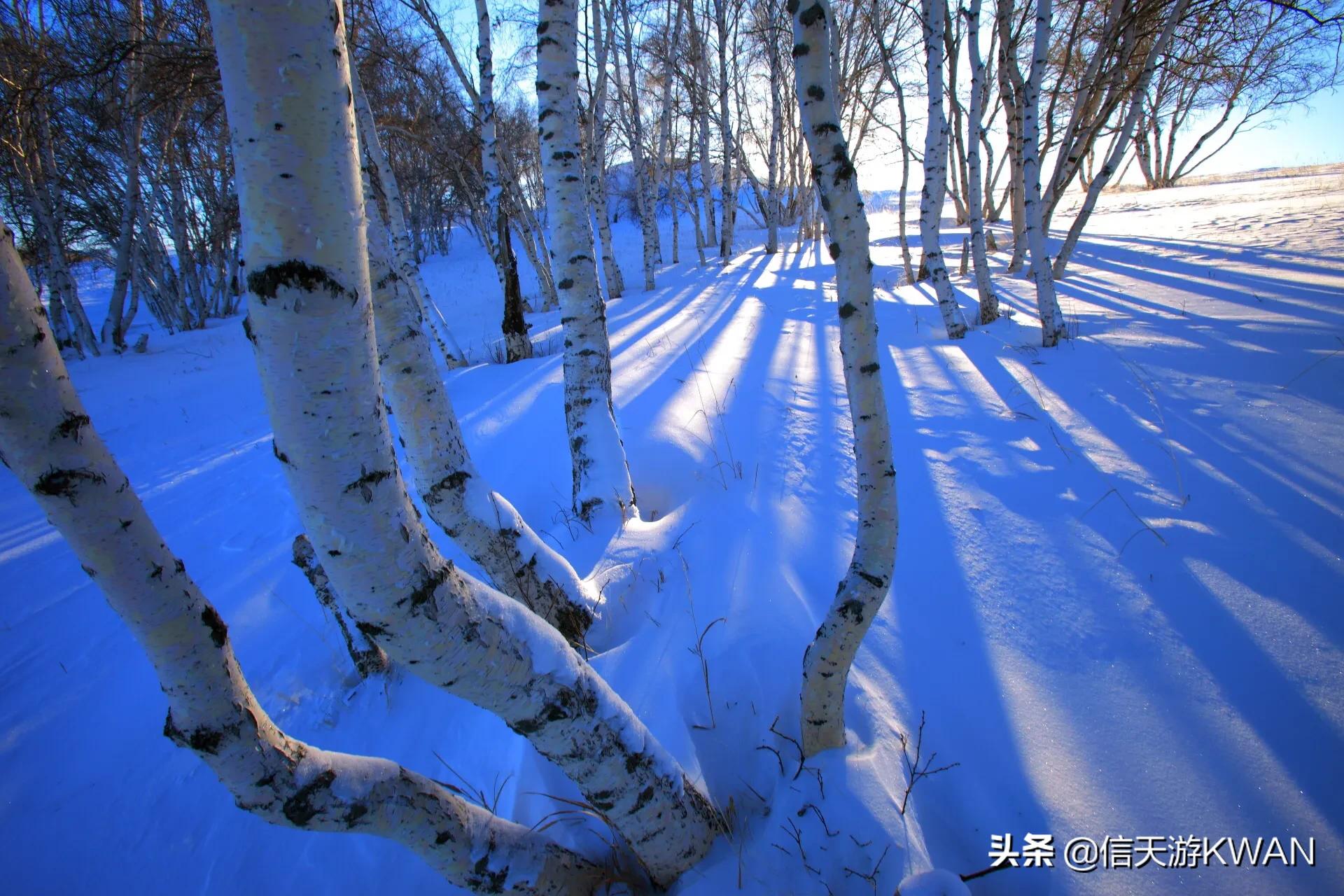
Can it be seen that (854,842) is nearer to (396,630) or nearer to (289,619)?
(396,630)

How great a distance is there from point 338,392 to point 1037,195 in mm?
6298

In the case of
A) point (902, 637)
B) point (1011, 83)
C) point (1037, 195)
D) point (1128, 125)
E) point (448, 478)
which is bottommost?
point (902, 637)

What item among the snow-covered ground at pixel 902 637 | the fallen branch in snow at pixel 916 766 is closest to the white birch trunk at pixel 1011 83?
the snow-covered ground at pixel 902 637

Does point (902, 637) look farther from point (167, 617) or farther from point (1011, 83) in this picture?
point (1011, 83)

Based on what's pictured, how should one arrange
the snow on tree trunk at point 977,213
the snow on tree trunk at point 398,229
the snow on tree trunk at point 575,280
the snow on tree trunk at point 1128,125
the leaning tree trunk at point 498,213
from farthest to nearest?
the leaning tree trunk at point 498,213 → the snow on tree trunk at point 977,213 → the snow on tree trunk at point 1128,125 → the snow on tree trunk at point 398,229 → the snow on tree trunk at point 575,280

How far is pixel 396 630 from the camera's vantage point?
91cm

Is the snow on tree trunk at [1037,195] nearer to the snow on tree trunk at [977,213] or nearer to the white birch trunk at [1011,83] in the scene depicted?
the white birch trunk at [1011,83]

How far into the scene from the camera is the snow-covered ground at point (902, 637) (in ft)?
4.87

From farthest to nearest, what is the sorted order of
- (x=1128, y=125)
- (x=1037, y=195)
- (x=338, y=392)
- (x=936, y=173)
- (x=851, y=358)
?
(x=1128, y=125) < (x=936, y=173) < (x=1037, y=195) < (x=851, y=358) < (x=338, y=392)

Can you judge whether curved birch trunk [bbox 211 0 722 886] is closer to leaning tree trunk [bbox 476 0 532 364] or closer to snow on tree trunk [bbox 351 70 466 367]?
snow on tree trunk [bbox 351 70 466 367]

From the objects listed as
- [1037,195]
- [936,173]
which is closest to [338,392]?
[1037,195]

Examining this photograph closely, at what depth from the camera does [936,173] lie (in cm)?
577

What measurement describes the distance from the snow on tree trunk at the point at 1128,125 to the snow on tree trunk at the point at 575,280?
4.54 metres

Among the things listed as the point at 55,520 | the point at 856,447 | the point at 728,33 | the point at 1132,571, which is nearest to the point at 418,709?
the point at 55,520
